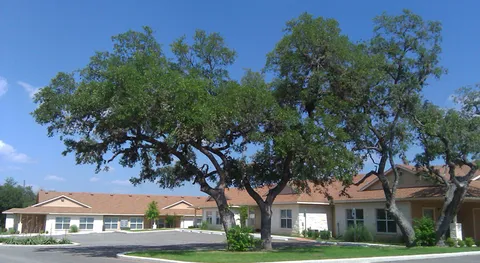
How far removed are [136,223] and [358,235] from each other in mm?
35641

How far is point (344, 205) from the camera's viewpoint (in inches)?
1412

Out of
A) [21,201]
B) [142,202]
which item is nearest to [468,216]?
[142,202]

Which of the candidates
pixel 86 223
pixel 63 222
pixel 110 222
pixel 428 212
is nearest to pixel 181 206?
pixel 110 222

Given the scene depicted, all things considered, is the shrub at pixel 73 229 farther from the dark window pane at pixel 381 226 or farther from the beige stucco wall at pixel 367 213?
the dark window pane at pixel 381 226

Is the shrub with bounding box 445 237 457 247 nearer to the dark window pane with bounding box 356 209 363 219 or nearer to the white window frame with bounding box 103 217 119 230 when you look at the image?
the dark window pane with bounding box 356 209 363 219

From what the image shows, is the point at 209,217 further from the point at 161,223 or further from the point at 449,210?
the point at 449,210

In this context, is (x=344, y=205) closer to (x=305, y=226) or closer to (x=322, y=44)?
(x=305, y=226)

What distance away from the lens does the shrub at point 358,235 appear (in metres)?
Result: 31.6

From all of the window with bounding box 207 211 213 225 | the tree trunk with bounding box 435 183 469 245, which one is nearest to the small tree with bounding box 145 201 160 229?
the window with bounding box 207 211 213 225

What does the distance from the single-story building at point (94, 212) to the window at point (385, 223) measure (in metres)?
30.5

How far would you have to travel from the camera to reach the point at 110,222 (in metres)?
58.0

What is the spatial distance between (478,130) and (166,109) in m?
17.0

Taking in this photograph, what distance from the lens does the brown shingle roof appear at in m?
54.8

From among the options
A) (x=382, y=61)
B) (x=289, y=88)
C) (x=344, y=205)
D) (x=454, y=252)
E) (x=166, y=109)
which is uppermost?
(x=382, y=61)
